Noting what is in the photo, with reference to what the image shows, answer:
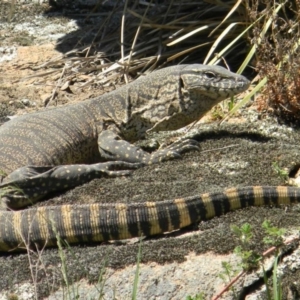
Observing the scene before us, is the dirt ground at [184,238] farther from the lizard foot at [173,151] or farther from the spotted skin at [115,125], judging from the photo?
the spotted skin at [115,125]

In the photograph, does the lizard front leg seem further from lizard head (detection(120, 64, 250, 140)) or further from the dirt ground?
lizard head (detection(120, 64, 250, 140))

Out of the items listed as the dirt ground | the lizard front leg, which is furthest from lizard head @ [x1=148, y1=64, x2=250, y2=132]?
the lizard front leg

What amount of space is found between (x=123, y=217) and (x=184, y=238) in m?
0.39

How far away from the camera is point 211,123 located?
8.34 m

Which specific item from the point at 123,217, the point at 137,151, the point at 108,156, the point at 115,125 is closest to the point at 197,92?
the point at 115,125

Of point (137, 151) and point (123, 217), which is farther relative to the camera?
point (137, 151)

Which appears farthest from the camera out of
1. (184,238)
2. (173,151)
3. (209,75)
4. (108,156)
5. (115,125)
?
(115,125)

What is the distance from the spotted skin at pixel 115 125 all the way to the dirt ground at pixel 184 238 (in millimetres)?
208

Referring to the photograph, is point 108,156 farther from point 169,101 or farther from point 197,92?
point 197,92

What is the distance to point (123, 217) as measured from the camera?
5285 millimetres

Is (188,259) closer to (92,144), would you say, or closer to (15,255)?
(15,255)

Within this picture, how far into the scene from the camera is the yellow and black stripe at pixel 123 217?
529 cm

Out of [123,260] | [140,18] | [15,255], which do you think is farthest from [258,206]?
[140,18]

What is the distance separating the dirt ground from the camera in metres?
4.86
